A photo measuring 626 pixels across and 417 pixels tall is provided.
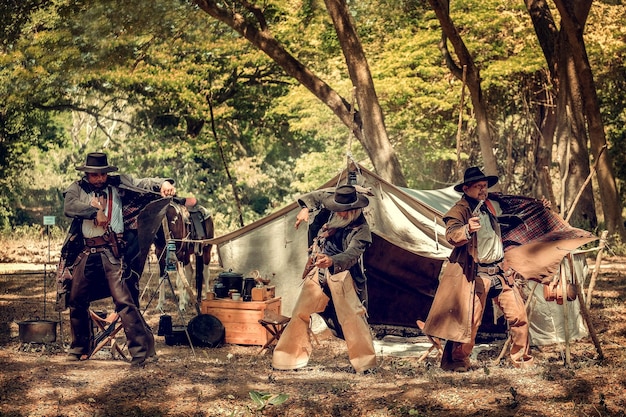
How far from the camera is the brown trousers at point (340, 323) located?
7.58 meters

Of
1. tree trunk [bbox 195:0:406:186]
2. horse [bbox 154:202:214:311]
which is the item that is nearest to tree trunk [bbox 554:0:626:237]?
tree trunk [bbox 195:0:406:186]

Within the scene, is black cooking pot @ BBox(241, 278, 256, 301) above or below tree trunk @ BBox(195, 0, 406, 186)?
below

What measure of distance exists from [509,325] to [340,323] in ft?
4.57

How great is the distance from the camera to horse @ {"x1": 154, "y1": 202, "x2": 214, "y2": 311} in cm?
1000

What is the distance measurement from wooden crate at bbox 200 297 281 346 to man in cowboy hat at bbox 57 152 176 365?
1.50 metres

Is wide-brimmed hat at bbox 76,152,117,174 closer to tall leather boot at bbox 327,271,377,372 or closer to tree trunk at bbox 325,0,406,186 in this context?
tall leather boot at bbox 327,271,377,372

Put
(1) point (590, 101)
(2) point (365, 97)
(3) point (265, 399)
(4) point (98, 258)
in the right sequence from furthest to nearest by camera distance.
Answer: (1) point (590, 101) → (2) point (365, 97) → (4) point (98, 258) → (3) point (265, 399)

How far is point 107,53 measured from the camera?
19.1 meters

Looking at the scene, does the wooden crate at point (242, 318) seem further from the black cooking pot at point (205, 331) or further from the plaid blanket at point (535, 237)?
the plaid blanket at point (535, 237)

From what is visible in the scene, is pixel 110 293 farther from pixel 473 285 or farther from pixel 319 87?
pixel 319 87

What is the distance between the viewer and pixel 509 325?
7699 mm

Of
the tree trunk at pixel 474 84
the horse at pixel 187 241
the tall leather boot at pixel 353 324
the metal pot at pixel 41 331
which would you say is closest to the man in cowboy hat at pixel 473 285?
the tall leather boot at pixel 353 324

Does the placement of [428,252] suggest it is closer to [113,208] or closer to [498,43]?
[113,208]

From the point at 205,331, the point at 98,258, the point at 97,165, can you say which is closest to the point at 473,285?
the point at 205,331
